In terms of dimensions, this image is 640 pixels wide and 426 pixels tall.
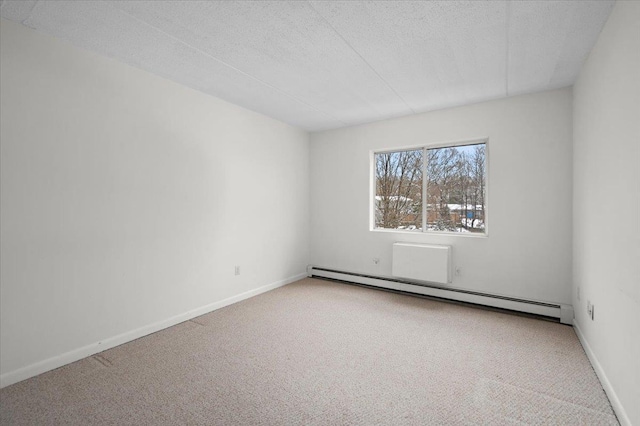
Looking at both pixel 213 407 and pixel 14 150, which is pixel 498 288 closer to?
pixel 213 407

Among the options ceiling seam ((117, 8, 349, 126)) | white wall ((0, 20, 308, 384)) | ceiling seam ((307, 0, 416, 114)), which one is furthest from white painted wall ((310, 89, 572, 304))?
white wall ((0, 20, 308, 384))

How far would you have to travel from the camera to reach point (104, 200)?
101 inches

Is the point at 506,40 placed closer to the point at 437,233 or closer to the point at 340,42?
the point at 340,42

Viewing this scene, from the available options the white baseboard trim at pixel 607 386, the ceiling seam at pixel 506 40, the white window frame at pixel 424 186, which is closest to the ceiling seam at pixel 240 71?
the white window frame at pixel 424 186

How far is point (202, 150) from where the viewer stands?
3396mm

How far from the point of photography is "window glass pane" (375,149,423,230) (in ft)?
14.2

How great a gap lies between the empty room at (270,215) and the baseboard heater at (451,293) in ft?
0.11

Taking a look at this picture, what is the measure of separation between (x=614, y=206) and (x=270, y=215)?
3.56m

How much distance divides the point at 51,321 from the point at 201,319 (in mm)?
1273

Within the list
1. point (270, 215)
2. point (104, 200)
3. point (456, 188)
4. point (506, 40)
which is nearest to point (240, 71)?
point (104, 200)

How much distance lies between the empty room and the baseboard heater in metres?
0.03

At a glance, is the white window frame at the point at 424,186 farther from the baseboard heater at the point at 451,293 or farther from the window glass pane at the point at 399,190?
the baseboard heater at the point at 451,293

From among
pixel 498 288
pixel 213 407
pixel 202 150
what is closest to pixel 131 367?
pixel 213 407

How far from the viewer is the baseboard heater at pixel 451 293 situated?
3199 mm
